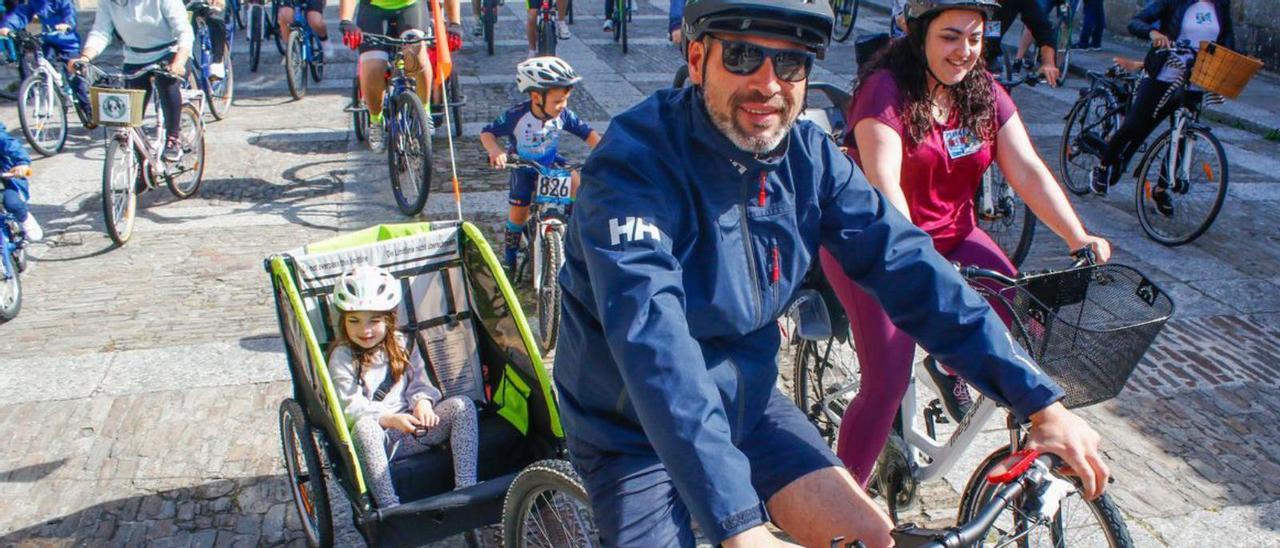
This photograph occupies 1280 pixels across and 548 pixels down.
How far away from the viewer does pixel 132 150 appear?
742 cm

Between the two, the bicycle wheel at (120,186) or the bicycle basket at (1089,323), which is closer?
the bicycle basket at (1089,323)

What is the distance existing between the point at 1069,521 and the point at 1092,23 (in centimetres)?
1330

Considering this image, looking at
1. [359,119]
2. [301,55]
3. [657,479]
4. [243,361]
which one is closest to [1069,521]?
[657,479]

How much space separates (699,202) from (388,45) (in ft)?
20.6

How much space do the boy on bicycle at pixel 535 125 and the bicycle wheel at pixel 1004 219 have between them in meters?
2.34

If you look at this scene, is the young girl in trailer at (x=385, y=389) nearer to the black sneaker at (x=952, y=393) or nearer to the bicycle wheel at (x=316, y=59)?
the black sneaker at (x=952, y=393)

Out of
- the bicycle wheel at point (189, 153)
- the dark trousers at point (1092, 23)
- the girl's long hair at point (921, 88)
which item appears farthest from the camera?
the dark trousers at point (1092, 23)

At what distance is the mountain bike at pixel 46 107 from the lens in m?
9.29

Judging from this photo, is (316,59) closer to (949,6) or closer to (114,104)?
(114,104)

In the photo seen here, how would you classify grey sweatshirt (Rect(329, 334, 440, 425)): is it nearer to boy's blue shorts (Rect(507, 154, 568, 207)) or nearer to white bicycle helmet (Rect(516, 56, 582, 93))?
boy's blue shorts (Rect(507, 154, 568, 207))

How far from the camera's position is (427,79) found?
814 cm

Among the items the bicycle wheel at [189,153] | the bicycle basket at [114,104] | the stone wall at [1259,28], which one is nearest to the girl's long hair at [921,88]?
the bicycle basket at [114,104]

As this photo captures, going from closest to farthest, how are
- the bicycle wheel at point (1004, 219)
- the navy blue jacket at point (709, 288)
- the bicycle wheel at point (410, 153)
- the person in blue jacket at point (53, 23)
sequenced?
the navy blue jacket at point (709, 288) → the bicycle wheel at point (1004, 219) → the bicycle wheel at point (410, 153) → the person in blue jacket at point (53, 23)

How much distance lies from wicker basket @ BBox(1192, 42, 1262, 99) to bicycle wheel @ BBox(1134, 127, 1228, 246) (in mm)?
349
